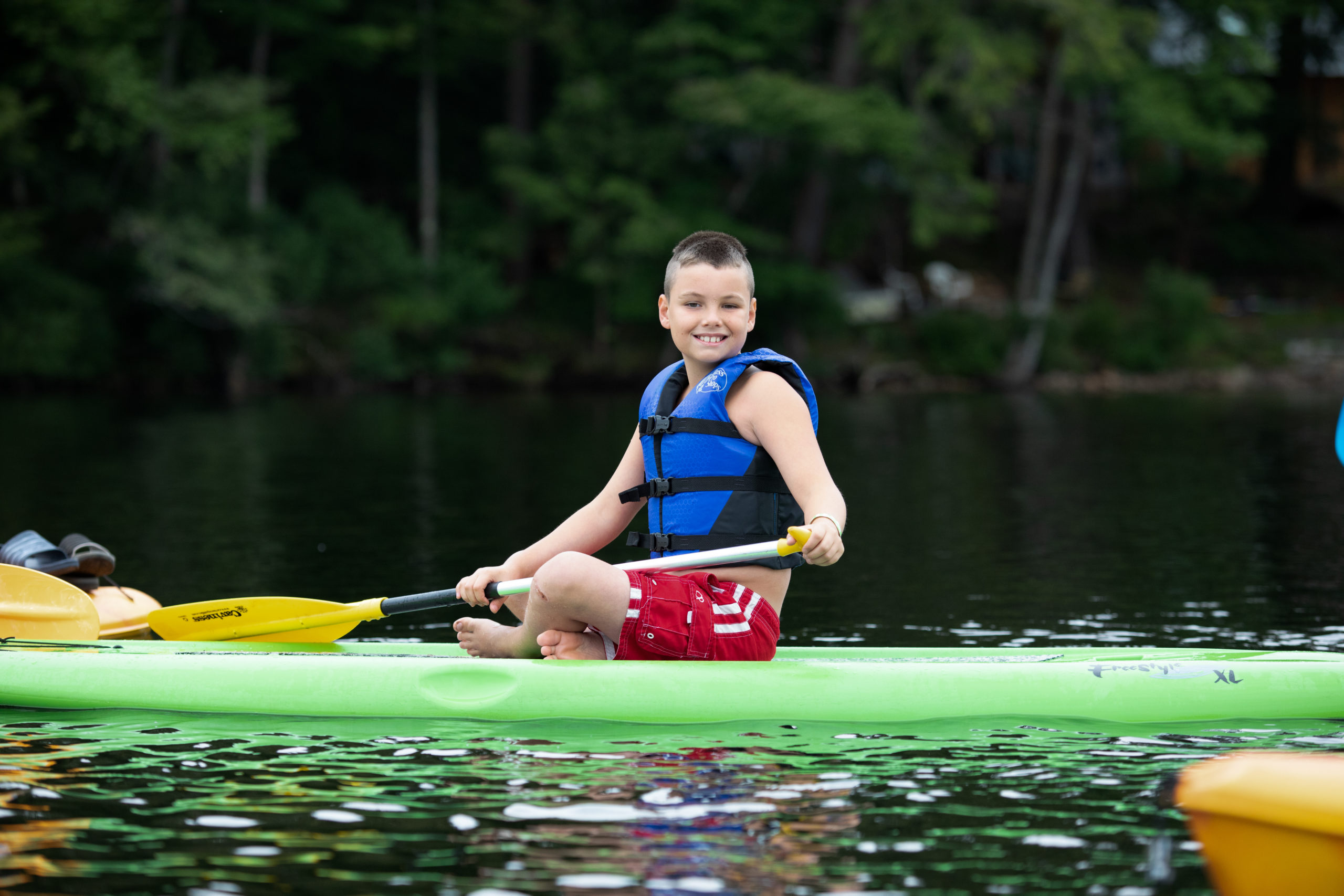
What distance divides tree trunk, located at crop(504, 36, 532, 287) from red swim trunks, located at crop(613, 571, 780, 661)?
24570mm

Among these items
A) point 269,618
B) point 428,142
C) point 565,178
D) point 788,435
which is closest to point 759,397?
point 788,435

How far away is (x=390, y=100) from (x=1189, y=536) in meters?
24.3

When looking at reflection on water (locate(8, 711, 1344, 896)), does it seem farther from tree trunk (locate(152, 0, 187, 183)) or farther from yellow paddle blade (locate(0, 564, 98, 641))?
tree trunk (locate(152, 0, 187, 183))

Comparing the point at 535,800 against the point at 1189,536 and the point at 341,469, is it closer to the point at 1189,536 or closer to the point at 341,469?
the point at 1189,536

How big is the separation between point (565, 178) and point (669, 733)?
2366cm

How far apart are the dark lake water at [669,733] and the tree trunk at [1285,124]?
21.9m

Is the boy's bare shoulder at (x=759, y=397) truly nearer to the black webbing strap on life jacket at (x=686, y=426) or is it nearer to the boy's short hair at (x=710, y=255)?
the black webbing strap on life jacket at (x=686, y=426)

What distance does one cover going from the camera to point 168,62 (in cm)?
2405

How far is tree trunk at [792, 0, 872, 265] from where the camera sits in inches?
1072

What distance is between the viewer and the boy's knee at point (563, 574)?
406cm

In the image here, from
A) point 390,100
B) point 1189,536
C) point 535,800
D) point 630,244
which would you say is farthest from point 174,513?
point 390,100

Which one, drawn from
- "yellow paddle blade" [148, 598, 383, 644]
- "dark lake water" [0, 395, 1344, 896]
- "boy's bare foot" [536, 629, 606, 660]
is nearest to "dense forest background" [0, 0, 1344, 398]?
"dark lake water" [0, 395, 1344, 896]

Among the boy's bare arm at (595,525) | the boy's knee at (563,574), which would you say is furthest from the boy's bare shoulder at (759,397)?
the boy's knee at (563,574)

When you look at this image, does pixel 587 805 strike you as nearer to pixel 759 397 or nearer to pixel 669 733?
pixel 669 733
